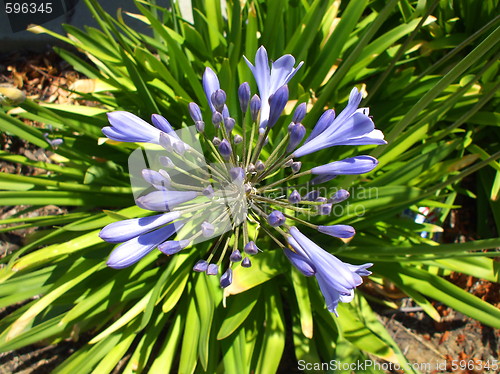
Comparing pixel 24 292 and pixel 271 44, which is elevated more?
pixel 271 44

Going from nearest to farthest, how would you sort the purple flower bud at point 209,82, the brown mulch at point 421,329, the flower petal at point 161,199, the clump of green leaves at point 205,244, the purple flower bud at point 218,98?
the flower petal at point 161,199 < the purple flower bud at point 218,98 < the purple flower bud at point 209,82 < the clump of green leaves at point 205,244 < the brown mulch at point 421,329

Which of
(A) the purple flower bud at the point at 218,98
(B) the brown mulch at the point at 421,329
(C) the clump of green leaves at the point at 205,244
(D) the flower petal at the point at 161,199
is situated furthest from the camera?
(B) the brown mulch at the point at 421,329

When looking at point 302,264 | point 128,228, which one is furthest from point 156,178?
point 302,264

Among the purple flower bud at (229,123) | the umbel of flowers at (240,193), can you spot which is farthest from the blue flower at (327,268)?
the purple flower bud at (229,123)

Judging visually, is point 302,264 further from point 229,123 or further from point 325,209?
point 229,123

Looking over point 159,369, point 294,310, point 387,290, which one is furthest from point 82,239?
point 387,290

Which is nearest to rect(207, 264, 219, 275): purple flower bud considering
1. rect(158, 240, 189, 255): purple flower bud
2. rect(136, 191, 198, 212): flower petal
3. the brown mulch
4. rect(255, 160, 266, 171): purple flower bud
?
rect(158, 240, 189, 255): purple flower bud

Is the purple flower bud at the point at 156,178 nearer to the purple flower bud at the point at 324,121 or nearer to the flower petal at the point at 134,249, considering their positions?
the flower petal at the point at 134,249

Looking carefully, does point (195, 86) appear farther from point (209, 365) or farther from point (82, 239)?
point (209, 365)
